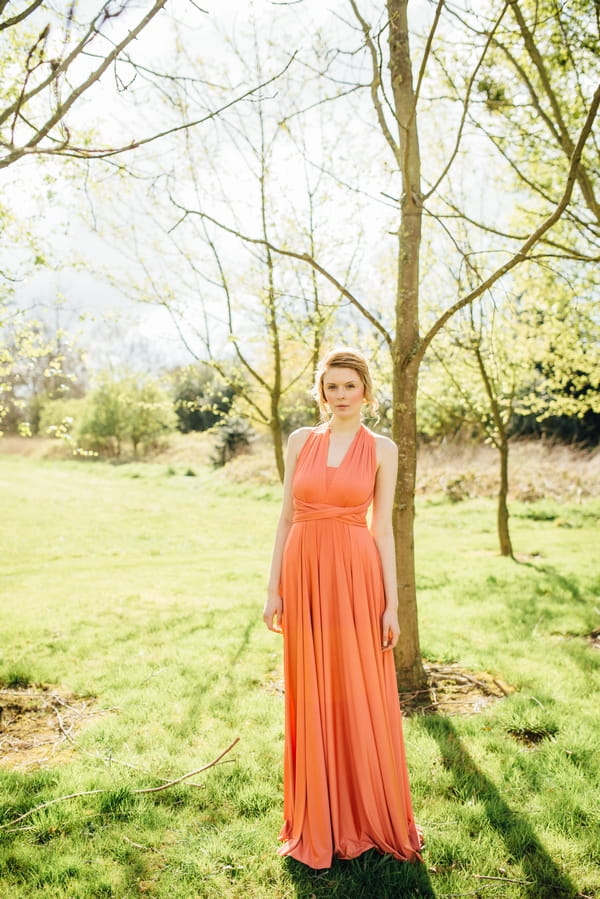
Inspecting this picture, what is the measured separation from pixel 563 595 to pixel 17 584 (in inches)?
321

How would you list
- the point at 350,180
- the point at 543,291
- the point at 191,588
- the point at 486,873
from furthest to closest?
the point at 543,291 → the point at 191,588 → the point at 350,180 → the point at 486,873

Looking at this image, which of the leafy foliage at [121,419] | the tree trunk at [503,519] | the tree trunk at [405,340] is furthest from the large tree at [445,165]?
the leafy foliage at [121,419]

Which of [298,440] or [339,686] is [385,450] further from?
[339,686]

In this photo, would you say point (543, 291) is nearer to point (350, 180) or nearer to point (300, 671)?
point (350, 180)

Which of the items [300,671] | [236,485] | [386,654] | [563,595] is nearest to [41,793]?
[300,671]

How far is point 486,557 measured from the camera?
10.4 m

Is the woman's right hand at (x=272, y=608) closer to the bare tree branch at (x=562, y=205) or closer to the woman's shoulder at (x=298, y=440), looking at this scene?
the woman's shoulder at (x=298, y=440)

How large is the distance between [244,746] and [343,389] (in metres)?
2.43

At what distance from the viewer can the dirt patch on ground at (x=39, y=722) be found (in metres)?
→ 3.73

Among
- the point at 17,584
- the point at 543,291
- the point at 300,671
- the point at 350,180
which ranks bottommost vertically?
the point at 17,584

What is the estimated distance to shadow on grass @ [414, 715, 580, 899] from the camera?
2.52 meters

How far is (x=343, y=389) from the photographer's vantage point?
2926 mm

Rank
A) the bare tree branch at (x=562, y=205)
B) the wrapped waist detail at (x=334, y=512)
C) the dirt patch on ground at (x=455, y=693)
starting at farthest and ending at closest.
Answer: the dirt patch on ground at (x=455, y=693) → the bare tree branch at (x=562, y=205) → the wrapped waist detail at (x=334, y=512)

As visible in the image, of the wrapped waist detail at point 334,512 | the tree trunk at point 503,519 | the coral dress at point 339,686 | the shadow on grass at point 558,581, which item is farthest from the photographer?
the tree trunk at point 503,519
